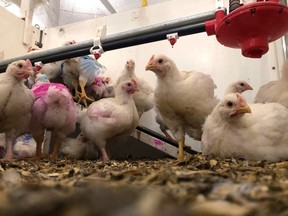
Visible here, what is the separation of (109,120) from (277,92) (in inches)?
45.4

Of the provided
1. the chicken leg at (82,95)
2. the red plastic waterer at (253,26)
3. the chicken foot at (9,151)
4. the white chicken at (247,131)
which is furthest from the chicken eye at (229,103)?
the chicken leg at (82,95)

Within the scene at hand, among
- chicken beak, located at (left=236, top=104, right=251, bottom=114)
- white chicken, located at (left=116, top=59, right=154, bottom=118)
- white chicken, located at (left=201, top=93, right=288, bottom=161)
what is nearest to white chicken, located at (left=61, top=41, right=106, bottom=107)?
white chicken, located at (left=116, top=59, right=154, bottom=118)

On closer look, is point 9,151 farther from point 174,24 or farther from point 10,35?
point 10,35

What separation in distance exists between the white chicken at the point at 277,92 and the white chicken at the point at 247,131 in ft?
0.90

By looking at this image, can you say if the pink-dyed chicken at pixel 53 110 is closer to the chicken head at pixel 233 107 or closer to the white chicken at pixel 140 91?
the white chicken at pixel 140 91

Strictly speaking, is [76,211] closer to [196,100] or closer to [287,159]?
[287,159]

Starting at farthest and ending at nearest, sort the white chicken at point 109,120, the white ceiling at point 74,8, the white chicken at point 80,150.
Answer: the white ceiling at point 74,8 → the white chicken at point 80,150 → the white chicken at point 109,120

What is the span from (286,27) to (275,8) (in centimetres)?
16

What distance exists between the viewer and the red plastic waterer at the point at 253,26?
147 cm

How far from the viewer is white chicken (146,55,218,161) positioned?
2078 mm

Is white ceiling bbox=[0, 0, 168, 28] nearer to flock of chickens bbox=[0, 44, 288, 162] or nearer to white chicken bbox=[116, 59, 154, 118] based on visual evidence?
white chicken bbox=[116, 59, 154, 118]

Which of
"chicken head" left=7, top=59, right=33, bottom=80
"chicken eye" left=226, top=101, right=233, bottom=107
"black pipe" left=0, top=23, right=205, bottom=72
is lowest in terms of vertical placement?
"chicken eye" left=226, top=101, right=233, bottom=107

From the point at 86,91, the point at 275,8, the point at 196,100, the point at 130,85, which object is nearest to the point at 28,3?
the point at 86,91

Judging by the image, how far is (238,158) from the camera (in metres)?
1.60
